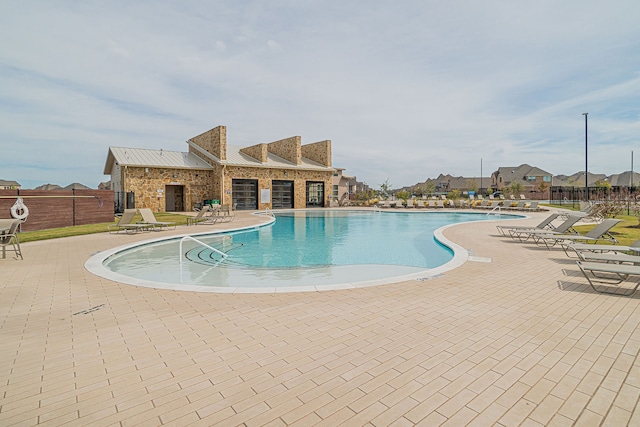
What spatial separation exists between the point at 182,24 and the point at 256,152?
57.2 ft

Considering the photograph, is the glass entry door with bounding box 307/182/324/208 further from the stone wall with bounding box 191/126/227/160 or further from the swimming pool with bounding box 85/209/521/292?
the swimming pool with bounding box 85/209/521/292

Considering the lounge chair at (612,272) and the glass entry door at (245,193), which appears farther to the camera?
the glass entry door at (245,193)

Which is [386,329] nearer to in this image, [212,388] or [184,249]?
[212,388]

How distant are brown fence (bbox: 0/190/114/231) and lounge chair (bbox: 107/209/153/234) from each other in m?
2.12

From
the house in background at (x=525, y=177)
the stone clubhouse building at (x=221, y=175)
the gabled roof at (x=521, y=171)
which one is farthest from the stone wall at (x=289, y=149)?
the gabled roof at (x=521, y=171)

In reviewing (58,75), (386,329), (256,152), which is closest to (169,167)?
(256,152)

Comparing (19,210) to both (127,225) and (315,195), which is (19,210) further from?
(315,195)

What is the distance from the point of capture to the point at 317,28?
1270cm

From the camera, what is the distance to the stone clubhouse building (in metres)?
24.0

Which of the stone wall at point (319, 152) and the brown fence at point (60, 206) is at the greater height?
the stone wall at point (319, 152)

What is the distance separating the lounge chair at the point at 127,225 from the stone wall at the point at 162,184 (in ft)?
35.4

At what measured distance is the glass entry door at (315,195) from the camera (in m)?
32.6

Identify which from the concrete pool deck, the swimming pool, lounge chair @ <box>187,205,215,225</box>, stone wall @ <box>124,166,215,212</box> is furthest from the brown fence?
the concrete pool deck

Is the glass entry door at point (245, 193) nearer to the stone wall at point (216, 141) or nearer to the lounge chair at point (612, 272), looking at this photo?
the stone wall at point (216, 141)
